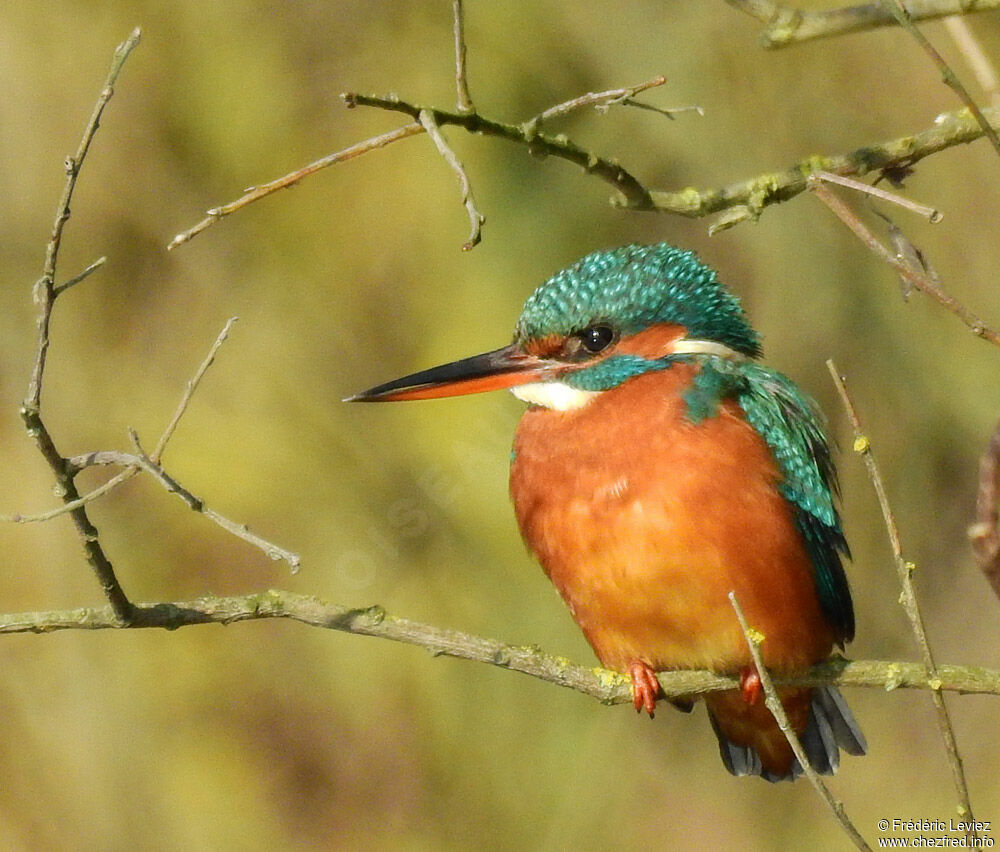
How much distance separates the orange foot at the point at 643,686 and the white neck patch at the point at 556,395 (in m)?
0.65

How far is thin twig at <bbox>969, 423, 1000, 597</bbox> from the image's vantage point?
5.67 feet

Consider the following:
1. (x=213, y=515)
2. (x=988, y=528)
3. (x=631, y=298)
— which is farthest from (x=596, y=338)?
(x=988, y=528)

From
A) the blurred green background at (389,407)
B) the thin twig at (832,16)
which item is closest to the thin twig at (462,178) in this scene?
the thin twig at (832,16)

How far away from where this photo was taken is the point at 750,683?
303cm

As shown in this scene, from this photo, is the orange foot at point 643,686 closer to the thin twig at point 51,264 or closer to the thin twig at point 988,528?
the thin twig at point 988,528

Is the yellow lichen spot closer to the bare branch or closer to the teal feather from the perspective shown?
the teal feather

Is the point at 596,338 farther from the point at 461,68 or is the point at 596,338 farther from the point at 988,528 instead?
the point at 988,528

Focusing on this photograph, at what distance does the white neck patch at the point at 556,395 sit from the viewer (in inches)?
122

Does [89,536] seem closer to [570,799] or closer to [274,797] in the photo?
[570,799]

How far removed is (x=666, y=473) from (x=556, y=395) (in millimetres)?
414

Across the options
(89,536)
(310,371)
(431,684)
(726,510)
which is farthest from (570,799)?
(89,536)

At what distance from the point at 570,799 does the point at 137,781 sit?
174 centimetres

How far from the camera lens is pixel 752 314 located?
489 cm

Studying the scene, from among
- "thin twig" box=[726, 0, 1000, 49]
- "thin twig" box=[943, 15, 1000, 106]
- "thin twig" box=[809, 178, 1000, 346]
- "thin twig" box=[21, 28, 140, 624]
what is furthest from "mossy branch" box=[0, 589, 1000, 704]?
"thin twig" box=[726, 0, 1000, 49]
